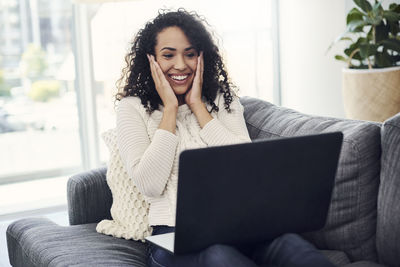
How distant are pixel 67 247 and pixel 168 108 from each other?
1.75ft

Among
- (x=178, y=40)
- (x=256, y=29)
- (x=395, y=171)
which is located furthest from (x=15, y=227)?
(x=256, y=29)

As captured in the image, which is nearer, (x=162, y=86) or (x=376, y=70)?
(x=162, y=86)

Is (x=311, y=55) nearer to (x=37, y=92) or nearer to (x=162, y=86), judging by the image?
(x=37, y=92)

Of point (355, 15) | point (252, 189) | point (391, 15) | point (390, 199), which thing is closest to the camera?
point (252, 189)

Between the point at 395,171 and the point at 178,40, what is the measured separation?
0.83 metres

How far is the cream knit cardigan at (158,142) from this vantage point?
170 centimetres

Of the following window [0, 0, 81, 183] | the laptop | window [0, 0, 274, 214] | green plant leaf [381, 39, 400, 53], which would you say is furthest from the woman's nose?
window [0, 0, 81, 183]

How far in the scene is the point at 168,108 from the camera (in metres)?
1.85

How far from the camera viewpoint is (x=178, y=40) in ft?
6.38

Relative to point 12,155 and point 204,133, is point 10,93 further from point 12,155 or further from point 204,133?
point 204,133

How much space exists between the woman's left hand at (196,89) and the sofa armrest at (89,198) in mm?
415

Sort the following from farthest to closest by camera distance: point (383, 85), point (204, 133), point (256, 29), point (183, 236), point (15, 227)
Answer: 1. point (256, 29)
2. point (383, 85)
3. point (15, 227)
4. point (204, 133)
5. point (183, 236)

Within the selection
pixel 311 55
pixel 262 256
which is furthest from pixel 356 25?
pixel 262 256

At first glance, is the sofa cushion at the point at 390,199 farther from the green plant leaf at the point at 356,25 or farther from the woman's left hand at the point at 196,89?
the green plant leaf at the point at 356,25
